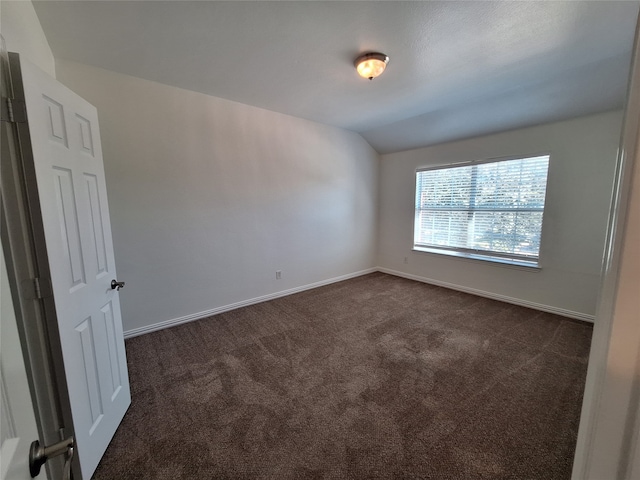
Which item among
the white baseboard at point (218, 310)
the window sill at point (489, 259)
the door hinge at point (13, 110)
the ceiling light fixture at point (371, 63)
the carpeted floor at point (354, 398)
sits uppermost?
the ceiling light fixture at point (371, 63)

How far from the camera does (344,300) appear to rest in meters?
3.66

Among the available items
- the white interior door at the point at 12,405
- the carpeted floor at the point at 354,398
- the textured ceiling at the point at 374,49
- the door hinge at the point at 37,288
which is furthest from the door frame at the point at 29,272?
the textured ceiling at the point at 374,49

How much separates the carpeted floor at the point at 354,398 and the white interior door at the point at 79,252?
294 millimetres

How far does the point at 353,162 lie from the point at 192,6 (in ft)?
10.6

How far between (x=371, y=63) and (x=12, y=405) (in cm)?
266

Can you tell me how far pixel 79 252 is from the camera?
1.33 meters

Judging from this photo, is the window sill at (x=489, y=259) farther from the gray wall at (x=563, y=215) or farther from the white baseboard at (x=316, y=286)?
the white baseboard at (x=316, y=286)

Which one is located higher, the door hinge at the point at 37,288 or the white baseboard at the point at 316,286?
the door hinge at the point at 37,288

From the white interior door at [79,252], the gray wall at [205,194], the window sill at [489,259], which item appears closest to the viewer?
the white interior door at [79,252]

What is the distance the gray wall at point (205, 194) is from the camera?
8.33ft

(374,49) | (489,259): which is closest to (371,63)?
(374,49)

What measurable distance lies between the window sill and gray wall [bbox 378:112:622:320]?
0.15 ft

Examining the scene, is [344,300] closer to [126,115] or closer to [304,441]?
[304,441]

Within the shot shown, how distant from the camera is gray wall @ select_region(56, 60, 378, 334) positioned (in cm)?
254
